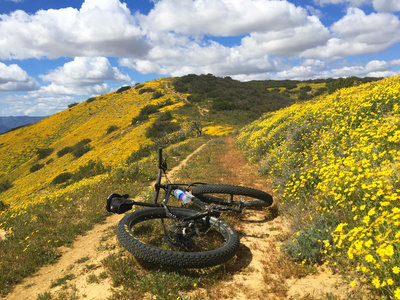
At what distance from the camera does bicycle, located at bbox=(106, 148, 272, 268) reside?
4047mm

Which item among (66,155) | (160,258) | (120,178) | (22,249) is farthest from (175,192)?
(66,155)

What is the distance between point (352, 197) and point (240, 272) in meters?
2.54

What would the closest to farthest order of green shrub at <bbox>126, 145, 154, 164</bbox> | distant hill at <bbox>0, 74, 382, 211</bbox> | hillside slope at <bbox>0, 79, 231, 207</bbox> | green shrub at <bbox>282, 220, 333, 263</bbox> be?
1. green shrub at <bbox>282, 220, 333, 263</bbox>
2. green shrub at <bbox>126, 145, 154, 164</bbox>
3. distant hill at <bbox>0, 74, 382, 211</bbox>
4. hillside slope at <bbox>0, 79, 231, 207</bbox>

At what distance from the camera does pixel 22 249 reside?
625 cm

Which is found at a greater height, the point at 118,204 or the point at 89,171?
the point at 118,204

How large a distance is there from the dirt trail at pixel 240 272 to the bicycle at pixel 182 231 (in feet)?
1.34

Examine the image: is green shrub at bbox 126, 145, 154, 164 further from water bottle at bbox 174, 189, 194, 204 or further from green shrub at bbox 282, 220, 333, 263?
green shrub at bbox 282, 220, 333, 263

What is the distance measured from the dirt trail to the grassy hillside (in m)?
0.40

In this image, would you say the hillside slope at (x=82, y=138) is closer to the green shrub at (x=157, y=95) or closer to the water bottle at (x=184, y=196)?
the green shrub at (x=157, y=95)

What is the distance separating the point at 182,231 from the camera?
4.96 meters

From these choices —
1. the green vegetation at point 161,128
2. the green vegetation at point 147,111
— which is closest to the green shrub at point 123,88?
the green vegetation at point 147,111

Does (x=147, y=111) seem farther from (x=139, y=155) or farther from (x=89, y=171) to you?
(x=89, y=171)

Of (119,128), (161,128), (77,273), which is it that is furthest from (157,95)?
(77,273)

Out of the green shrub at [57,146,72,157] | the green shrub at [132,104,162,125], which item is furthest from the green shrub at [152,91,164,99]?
the green shrub at [57,146,72,157]
